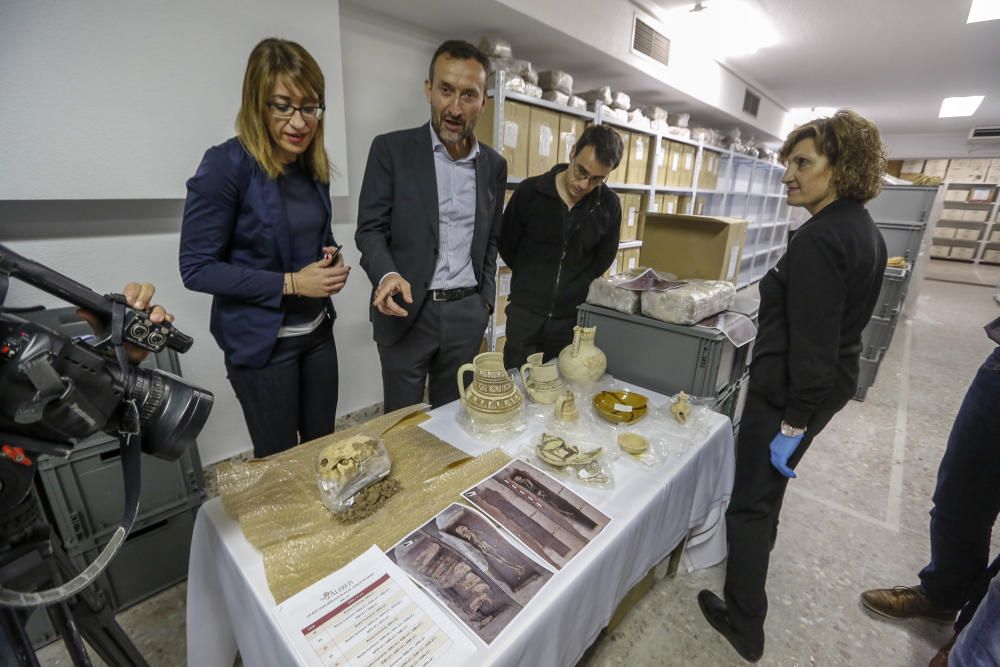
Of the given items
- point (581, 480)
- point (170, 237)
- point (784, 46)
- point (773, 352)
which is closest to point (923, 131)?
point (784, 46)

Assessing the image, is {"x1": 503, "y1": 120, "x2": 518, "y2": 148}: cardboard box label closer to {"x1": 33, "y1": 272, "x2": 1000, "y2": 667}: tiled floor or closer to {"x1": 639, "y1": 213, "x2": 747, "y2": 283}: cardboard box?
{"x1": 639, "y1": 213, "x2": 747, "y2": 283}: cardboard box

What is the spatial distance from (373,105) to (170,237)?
109 cm

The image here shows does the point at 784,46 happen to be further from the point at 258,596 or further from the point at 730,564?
the point at 258,596

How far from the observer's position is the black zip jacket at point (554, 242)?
5.76 feet

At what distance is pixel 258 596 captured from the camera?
2.09 ft

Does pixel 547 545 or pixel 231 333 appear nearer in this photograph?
pixel 547 545

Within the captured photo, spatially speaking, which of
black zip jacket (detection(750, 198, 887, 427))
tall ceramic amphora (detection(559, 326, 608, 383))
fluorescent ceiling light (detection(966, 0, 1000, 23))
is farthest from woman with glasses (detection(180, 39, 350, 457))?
fluorescent ceiling light (detection(966, 0, 1000, 23))

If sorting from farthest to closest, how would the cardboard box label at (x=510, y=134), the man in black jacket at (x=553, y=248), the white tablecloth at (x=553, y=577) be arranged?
the cardboard box label at (x=510, y=134)
the man in black jacket at (x=553, y=248)
the white tablecloth at (x=553, y=577)

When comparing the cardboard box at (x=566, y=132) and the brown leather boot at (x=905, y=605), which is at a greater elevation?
the cardboard box at (x=566, y=132)

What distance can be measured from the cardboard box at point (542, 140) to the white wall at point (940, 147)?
7.52 meters

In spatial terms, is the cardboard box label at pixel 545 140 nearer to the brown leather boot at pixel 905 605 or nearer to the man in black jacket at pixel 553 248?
the man in black jacket at pixel 553 248

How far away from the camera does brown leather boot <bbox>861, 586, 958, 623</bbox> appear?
54.4 inches

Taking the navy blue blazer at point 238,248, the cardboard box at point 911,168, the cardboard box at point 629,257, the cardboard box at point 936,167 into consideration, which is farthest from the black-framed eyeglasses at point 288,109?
the cardboard box at point 936,167

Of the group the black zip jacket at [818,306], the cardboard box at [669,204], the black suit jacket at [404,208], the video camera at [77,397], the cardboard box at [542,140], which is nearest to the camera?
the video camera at [77,397]
